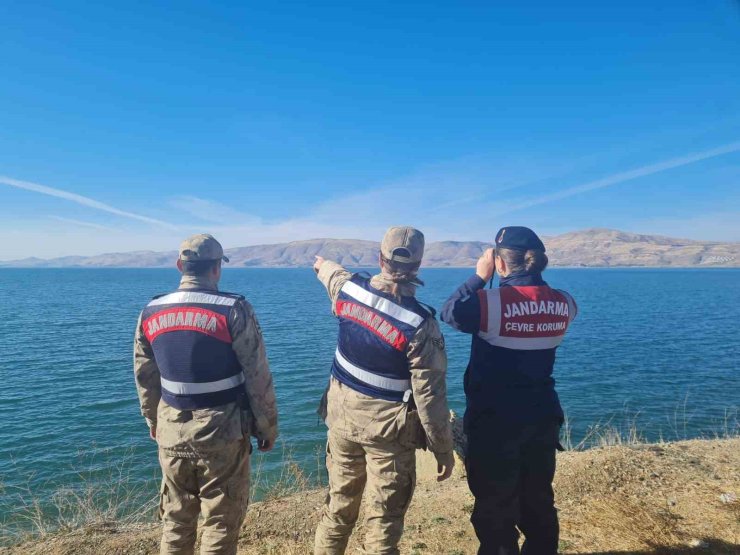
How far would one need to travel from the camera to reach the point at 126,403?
63.3 ft

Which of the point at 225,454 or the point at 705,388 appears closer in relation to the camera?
the point at 225,454

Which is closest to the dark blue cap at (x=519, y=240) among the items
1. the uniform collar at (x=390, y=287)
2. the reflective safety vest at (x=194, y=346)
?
the uniform collar at (x=390, y=287)

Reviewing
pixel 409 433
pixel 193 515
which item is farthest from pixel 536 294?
pixel 193 515

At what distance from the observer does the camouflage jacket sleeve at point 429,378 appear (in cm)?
335

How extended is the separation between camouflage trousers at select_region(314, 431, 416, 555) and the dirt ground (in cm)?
111

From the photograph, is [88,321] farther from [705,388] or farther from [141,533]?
[705,388]

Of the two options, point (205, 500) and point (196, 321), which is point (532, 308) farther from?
point (205, 500)

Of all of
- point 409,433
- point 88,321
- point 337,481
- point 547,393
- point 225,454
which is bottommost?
point 88,321

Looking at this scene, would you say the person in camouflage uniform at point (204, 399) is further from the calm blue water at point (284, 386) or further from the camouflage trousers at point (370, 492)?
the calm blue water at point (284, 386)

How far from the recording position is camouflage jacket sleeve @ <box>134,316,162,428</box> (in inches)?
149

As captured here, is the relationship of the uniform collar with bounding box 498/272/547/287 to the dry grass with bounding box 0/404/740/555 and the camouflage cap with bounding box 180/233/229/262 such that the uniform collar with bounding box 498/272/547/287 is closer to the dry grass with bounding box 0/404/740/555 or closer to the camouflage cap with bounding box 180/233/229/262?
the camouflage cap with bounding box 180/233/229/262

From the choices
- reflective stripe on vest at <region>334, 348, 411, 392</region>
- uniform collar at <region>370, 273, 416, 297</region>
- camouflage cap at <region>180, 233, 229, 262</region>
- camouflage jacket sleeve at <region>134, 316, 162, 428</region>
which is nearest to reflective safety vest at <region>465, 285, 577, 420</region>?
uniform collar at <region>370, 273, 416, 297</region>

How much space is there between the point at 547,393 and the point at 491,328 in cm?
77

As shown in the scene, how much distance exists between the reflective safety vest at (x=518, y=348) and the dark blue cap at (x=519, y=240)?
14.1 inches
